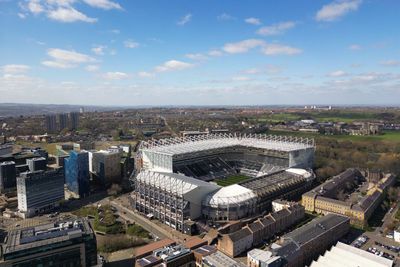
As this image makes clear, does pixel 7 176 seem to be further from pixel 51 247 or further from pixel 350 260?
pixel 350 260

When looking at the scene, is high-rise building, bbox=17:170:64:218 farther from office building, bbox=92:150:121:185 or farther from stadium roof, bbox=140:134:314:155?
stadium roof, bbox=140:134:314:155

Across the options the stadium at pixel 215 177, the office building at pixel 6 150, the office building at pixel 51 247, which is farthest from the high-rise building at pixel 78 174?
the office building at pixel 6 150

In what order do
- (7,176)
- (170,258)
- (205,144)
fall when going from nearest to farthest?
1. (170,258)
2. (7,176)
3. (205,144)

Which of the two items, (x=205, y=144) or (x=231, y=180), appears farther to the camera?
(x=205, y=144)

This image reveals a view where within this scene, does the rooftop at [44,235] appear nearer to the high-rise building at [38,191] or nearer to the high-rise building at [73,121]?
the high-rise building at [38,191]

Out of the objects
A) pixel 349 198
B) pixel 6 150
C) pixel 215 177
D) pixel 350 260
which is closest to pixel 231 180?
pixel 215 177

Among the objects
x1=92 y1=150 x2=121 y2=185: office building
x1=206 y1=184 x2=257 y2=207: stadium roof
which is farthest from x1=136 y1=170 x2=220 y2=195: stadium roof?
x1=92 y1=150 x2=121 y2=185: office building

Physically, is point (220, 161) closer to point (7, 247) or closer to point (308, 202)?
point (308, 202)
